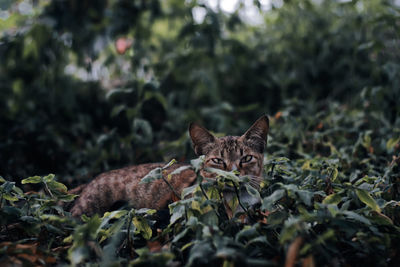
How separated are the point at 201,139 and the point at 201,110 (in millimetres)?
2331

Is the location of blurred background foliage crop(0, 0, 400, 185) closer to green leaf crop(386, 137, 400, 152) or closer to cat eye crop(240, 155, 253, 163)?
green leaf crop(386, 137, 400, 152)

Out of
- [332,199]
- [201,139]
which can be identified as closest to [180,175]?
[201,139]

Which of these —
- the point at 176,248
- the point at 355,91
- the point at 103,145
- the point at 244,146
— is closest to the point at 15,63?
the point at 103,145

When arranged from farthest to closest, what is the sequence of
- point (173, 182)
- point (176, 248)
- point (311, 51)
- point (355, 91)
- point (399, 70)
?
point (311, 51), point (355, 91), point (399, 70), point (173, 182), point (176, 248)

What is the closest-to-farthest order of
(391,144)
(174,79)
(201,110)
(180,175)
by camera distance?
(180,175) → (391,144) → (201,110) → (174,79)

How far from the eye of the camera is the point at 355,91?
5.02 metres

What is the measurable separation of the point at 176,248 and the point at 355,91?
4.20 metres

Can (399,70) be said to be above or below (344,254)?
above

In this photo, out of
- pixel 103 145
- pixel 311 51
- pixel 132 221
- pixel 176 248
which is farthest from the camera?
pixel 311 51

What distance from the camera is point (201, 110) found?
5133mm

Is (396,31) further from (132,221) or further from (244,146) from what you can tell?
(132,221)

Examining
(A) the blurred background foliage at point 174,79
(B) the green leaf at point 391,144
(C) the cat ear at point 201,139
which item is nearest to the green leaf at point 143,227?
(C) the cat ear at point 201,139

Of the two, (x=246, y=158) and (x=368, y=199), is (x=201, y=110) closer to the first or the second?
(x=246, y=158)

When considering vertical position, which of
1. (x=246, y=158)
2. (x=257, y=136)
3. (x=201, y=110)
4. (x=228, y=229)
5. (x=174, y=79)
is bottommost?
(x=228, y=229)
